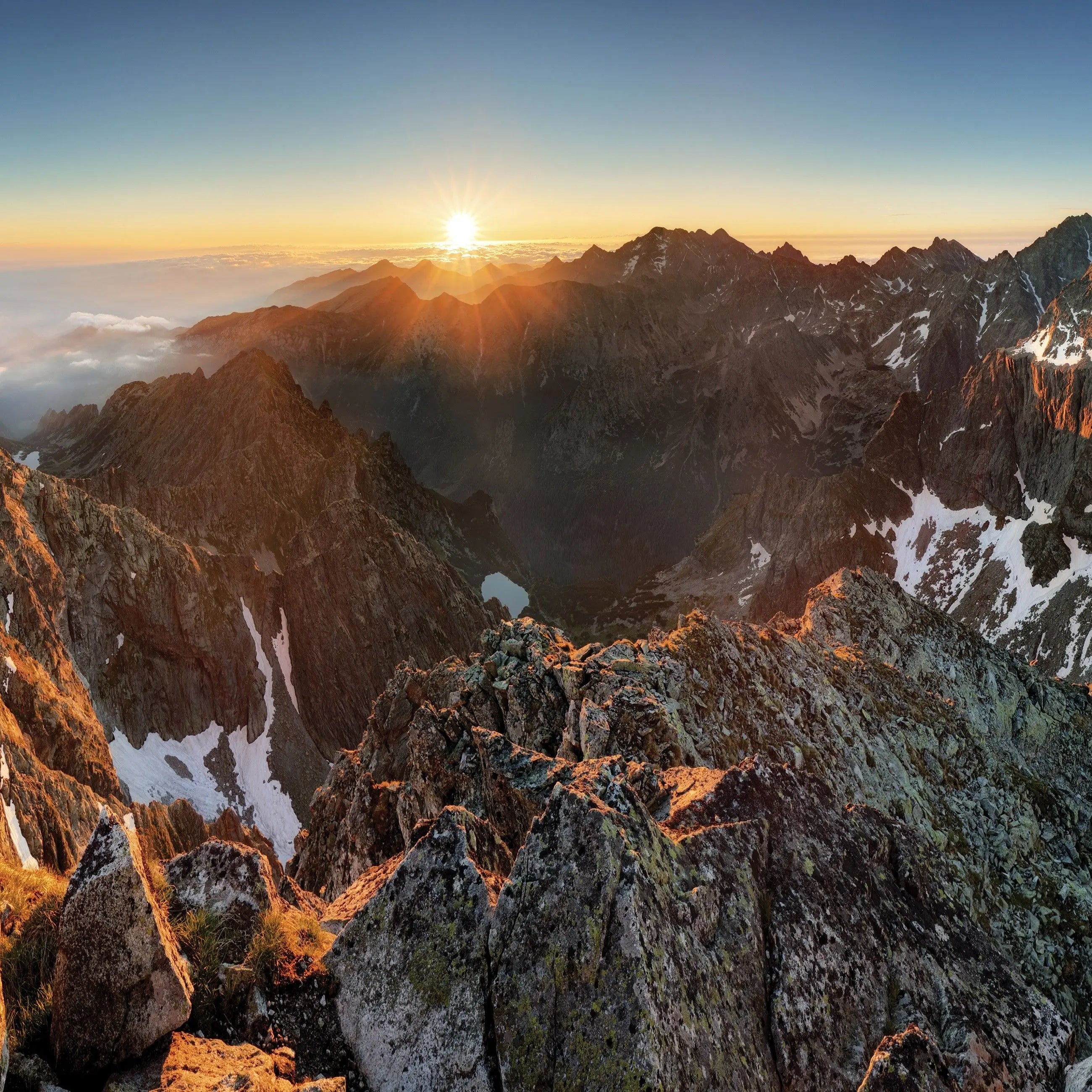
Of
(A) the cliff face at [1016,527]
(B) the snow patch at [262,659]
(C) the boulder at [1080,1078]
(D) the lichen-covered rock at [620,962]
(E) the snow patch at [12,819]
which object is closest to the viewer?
(D) the lichen-covered rock at [620,962]

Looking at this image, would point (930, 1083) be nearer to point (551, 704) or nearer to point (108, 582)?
point (551, 704)

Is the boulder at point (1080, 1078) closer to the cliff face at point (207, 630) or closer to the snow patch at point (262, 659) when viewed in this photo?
the cliff face at point (207, 630)

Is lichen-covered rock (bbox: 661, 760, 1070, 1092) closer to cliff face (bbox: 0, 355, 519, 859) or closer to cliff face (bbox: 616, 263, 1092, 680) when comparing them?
cliff face (bbox: 0, 355, 519, 859)

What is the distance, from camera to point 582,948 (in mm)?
11398

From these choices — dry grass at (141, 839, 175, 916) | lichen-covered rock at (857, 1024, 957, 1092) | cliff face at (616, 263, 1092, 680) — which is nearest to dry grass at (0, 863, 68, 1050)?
dry grass at (141, 839, 175, 916)

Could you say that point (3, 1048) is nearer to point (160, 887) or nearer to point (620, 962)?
point (160, 887)

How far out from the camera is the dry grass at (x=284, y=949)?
445 inches

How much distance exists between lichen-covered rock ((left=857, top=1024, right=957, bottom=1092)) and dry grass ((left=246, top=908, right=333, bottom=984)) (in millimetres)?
8584

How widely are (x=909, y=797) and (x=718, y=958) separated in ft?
83.2

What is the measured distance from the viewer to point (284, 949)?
38.2ft

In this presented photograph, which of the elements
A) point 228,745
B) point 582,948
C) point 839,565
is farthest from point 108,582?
point 839,565

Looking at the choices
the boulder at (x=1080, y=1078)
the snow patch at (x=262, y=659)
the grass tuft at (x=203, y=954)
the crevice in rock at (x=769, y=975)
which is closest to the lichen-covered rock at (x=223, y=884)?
the grass tuft at (x=203, y=954)

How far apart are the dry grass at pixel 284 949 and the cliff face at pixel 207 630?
60.9 meters

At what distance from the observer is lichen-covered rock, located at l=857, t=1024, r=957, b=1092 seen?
1125cm
